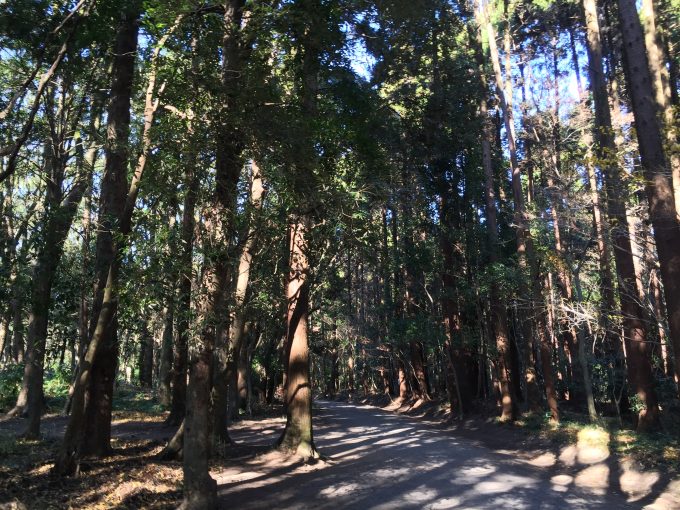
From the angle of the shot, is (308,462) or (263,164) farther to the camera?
(308,462)

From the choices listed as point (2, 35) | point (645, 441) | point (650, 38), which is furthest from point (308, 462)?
point (650, 38)

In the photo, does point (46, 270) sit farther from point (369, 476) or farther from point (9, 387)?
point (9, 387)

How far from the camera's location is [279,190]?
8.45 m

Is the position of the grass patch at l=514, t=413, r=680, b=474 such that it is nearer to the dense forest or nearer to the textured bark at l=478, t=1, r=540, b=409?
the dense forest

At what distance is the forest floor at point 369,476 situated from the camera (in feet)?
26.4

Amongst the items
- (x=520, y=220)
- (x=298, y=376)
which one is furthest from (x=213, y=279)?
(x=520, y=220)

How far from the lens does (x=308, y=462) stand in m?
11.2

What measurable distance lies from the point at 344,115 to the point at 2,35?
271 inches

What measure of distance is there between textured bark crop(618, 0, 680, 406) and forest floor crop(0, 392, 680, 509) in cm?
325

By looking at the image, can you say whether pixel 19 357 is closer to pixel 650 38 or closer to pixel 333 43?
pixel 333 43

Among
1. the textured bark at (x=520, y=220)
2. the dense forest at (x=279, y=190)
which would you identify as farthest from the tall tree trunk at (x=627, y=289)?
the textured bark at (x=520, y=220)

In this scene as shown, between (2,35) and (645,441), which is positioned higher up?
(2,35)

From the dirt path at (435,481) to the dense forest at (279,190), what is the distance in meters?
1.19

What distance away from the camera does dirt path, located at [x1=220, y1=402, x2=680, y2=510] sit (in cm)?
828
